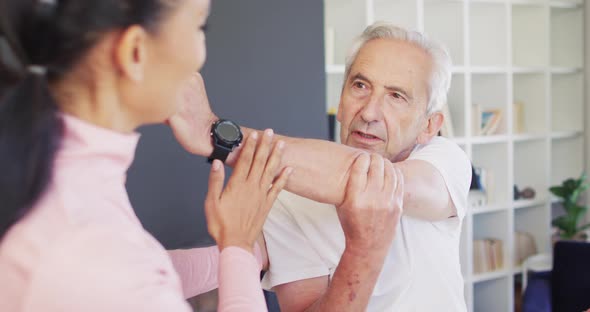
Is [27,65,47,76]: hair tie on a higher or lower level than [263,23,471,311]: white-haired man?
higher

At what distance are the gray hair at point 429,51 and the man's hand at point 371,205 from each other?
1.59 ft

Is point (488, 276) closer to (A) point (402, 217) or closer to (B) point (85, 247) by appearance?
(A) point (402, 217)

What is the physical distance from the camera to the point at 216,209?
0.97m

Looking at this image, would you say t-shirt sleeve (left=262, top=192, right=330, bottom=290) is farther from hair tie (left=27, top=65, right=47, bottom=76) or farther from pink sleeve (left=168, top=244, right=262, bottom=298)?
hair tie (left=27, top=65, right=47, bottom=76)

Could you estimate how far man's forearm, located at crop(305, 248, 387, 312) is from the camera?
46.5 inches

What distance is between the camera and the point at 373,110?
1.55m

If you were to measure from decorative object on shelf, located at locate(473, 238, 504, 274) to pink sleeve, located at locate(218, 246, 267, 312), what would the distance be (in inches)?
136

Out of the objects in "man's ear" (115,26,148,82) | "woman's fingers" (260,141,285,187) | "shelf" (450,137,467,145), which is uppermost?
"man's ear" (115,26,148,82)

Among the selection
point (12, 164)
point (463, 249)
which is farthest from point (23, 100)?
point (463, 249)

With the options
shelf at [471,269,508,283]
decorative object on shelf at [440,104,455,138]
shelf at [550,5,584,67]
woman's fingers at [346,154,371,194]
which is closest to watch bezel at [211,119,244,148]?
woman's fingers at [346,154,371,194]

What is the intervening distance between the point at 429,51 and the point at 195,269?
0.81 metres

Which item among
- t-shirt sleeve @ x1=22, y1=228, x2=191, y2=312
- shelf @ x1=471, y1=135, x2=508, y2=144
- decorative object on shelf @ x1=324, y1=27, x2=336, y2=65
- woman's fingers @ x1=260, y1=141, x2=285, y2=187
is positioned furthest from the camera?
shelf @ x1=471, y1=135, x2=508, y2=144

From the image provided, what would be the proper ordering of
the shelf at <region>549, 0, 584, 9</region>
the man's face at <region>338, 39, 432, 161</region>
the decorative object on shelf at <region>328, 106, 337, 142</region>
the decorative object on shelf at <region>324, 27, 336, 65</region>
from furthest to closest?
the shelf at <region>549, 0, 584, 9</region> → the decorative object on shelf at <region>324, 27, 336, 65</region> → the decorative object on shelf at <region>328, 106, 337, 142</region> → the man's face at <region>338, 39, 432, 161</region>

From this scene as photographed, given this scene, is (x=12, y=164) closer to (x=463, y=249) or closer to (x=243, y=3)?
(x=243, y=3)
